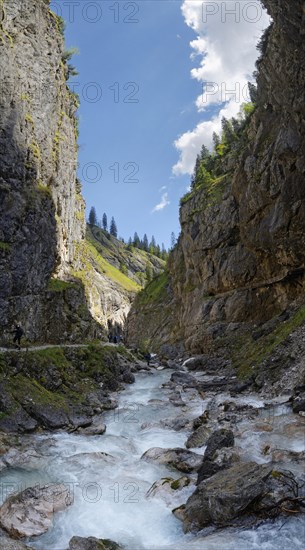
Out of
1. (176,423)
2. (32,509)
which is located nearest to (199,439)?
(176,423)

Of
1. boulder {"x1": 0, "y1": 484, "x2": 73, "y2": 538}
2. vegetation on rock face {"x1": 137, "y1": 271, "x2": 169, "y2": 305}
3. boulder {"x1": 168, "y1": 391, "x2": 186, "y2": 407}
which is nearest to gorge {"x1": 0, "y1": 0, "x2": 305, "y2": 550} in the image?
boulder {"x1": 0, "y1": 484, "x2": 73, "y2": 538}

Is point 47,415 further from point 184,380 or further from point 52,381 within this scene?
point 184,380

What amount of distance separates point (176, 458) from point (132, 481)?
240cm

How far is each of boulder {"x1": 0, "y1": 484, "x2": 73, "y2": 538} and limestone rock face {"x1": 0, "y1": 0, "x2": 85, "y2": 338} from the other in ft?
78.1

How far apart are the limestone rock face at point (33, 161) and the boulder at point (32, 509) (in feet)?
78.1

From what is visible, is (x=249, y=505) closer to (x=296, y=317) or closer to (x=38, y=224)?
(x=296, y=317)

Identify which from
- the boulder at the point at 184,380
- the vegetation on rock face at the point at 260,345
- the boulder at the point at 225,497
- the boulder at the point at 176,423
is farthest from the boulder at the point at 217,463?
the boulder at the point at 184,380

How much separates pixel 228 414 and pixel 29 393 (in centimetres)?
1212

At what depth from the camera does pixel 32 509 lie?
12.7m

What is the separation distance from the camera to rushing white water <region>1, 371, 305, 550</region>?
10570mm

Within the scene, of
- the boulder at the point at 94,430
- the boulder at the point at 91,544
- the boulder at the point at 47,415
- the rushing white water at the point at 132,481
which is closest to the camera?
the boulder at the point at 91,544

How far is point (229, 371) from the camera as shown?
3606 centimetres

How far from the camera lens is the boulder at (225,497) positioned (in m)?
11.1

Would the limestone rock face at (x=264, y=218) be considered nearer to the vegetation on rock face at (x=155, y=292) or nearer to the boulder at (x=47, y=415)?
the boulder at (x=47, y=415)
